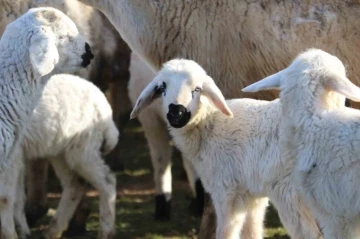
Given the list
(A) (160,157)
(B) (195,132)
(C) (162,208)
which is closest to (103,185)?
(C) (162,208)

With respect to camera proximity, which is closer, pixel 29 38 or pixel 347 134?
pixel 347 134

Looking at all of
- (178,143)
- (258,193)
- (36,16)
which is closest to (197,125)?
(178,143)

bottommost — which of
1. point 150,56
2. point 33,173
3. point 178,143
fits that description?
point 33,173

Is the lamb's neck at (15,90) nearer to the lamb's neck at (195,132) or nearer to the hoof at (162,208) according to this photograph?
the lamb's neck at (195,132)

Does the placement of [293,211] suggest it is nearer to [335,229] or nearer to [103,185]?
[335,229]

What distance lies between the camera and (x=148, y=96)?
7.07 metres

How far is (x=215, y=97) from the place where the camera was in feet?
22.7

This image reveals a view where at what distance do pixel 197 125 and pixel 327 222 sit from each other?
155 centimetres

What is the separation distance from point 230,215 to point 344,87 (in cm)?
134

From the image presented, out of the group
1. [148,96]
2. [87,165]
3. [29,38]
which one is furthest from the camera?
[87,165]

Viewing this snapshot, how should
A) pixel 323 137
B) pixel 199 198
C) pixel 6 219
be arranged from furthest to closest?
1. pixel 199 198
2. pixel 6 219
3. pixel 323 137

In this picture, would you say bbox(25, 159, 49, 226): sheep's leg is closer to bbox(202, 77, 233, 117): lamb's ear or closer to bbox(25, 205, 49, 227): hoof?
bbox(25, 205, 49, 227): hoof

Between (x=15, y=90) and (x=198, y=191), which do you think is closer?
(x=15, y=90)

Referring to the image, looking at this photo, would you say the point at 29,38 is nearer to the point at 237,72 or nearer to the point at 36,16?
the point at 36,16
